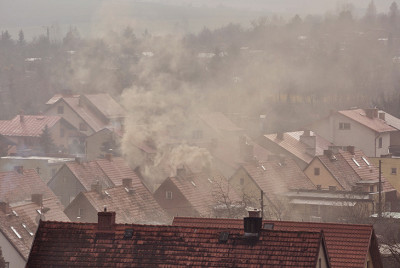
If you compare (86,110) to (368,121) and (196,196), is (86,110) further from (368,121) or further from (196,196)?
(196,196)

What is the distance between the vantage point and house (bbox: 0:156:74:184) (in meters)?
80.1

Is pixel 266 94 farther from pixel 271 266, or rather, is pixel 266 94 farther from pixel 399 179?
pixel 271 266

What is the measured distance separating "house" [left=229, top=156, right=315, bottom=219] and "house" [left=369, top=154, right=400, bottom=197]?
5999 millimetres

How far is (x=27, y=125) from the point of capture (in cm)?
10669

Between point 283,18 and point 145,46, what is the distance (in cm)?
1930

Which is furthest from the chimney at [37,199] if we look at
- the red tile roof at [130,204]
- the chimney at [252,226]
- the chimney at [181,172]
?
the chimney at [252,226]

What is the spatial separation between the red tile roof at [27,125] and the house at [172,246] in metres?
73.9

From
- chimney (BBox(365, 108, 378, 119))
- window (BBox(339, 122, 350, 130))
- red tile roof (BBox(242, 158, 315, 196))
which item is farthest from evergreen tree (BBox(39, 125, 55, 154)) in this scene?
red tile roof (BBox(242, 158, 315, 196))

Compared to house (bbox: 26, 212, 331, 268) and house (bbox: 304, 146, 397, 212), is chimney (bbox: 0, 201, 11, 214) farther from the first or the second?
house (bbox: 26, 212, 331, 268)

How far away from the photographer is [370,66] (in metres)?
128

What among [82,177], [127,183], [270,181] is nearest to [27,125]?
[82,177]

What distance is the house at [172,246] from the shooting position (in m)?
27.9

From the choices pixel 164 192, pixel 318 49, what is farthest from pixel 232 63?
pixel 164 192

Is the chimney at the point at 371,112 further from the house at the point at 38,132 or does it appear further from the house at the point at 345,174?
the house at the point at 38,132
